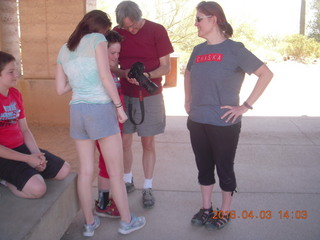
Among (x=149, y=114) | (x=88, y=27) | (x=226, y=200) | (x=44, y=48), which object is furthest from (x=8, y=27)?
(x=226, y=200)

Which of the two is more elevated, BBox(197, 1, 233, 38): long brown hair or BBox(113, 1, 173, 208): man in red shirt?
BBox(197, 1, 233, 38): long brown hair

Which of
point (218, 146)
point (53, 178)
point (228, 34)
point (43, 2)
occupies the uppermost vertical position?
point (43, 2)

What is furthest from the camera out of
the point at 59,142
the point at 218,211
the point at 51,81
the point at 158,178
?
the point at 51,81

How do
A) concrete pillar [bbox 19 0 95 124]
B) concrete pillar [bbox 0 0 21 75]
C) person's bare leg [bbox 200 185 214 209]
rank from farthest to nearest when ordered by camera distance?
1. concrete pillar [bbox 0 0 21 75]
2. concrete pillar [bbox 19 0 95 124]
3. person's bare leg [bbox 200 185 214 209]

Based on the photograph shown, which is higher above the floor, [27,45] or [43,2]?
[43,2]

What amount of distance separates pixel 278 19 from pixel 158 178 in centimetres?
5942

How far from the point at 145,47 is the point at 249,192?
5.94 feet

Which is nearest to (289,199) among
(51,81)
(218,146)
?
(218,146)

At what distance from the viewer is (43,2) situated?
245 inches

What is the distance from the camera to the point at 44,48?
6395 mm

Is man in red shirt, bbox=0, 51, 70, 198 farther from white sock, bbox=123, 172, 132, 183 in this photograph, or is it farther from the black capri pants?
the black capri pants

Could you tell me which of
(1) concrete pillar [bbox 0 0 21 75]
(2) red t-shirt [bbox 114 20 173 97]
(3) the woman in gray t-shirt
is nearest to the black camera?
(2) red t-shirt [bbox 114 20 173 97]

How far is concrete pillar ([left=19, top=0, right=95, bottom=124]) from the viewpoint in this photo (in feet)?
20.4

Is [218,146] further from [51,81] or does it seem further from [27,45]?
[27,45]
